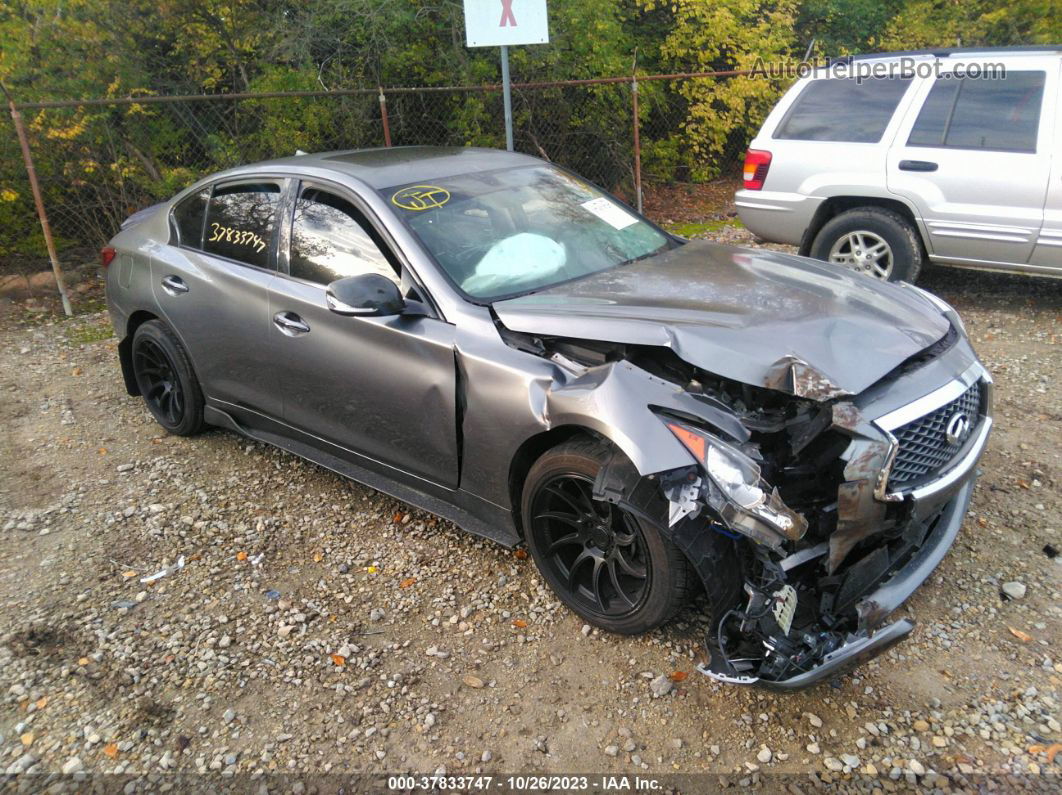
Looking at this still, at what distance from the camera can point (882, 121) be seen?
6453mm

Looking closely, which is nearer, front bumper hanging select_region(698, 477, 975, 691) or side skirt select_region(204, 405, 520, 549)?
front bumper hanging select_region(698, 477, 975, 691)

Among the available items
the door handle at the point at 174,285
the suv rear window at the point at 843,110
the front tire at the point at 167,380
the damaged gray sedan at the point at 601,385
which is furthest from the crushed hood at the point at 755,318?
the suv rear window at the point at 843,110

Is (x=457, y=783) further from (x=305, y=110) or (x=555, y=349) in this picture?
(x=305, y=110)

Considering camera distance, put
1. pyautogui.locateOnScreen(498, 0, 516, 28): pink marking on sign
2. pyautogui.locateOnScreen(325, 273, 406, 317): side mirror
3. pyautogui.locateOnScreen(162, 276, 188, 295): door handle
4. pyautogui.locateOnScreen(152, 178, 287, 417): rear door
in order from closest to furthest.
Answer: pyautogui.locateOnScreen(325, 273, 406, 317): side mirror < pyautogui.locateOnScreen(152, 178, 287, 417): rear door < pyautogui.locateOnScreen(162, 276, 188, 295): door handle < pyautogui.locateOnScreen(498, 0, 516, 28): pink marking on sign

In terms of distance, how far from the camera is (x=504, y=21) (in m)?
6.92

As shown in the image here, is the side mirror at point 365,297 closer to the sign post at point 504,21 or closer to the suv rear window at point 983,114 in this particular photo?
the sign post at point 504,21

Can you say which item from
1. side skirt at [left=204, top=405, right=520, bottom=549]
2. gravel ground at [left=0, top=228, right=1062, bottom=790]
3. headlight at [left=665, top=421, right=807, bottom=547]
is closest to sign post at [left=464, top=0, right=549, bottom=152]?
side skirt at [left=204, top=405, right=520, bottom=549]

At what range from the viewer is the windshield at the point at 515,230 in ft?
11.7

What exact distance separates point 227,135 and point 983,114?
736 cm

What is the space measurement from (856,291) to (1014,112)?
146 inches

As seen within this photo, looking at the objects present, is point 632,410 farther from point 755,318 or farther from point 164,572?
point 164,572

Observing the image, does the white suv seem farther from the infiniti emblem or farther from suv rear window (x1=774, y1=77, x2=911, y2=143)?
the infiniti emblem

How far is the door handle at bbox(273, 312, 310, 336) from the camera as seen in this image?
12.6 feet

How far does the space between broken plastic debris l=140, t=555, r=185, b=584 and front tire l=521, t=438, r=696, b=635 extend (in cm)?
175
